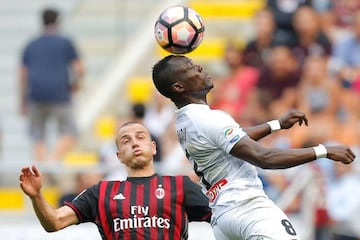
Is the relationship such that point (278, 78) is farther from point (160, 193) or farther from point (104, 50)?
point (160, 193)

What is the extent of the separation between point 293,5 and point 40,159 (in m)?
3.60

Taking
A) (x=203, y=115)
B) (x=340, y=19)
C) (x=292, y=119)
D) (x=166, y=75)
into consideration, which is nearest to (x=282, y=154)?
(x=203, y=115)

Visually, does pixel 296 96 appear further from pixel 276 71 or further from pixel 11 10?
pixel 11 10

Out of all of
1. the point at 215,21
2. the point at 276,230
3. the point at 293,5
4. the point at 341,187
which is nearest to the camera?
the point at 276,230

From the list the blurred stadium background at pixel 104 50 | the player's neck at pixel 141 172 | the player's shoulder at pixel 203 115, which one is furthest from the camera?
the blurred stadium background at pixel 104 50

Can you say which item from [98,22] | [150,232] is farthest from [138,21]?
[150,232]

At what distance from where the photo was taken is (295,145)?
1409 cm

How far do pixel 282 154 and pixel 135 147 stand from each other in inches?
43.3

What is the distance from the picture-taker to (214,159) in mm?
8672

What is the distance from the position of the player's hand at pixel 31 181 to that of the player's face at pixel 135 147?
0.68m

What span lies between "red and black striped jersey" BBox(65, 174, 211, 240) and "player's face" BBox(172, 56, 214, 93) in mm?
698

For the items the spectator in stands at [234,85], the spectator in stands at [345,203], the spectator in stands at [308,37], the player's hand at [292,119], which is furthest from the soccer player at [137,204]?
the spectator in stands at [308,37]

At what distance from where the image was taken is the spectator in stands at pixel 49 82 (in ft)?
51.0

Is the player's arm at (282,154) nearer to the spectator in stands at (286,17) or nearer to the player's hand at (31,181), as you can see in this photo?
the player's hand at (31,181)
